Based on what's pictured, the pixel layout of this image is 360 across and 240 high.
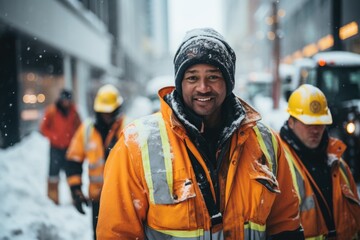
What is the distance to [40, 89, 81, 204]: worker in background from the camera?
22.3 feet

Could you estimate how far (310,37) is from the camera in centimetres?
3275

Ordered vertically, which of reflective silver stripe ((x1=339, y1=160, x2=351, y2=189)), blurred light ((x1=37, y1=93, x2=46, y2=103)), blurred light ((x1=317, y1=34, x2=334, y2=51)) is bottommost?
reflective silver stripe ((x1=339, y1=160, x2=351, y2=189))

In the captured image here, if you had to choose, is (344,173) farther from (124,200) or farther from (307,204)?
(124,200)

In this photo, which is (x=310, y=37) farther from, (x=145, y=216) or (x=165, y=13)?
(x=165, y=13)

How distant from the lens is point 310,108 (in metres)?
3.07

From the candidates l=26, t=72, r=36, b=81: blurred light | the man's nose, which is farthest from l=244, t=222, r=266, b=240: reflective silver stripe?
l=26, t=72, r=36, b=81: blurred light

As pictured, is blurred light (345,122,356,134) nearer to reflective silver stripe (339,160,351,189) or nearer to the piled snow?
reflective silver stripe (339,160,351,189)

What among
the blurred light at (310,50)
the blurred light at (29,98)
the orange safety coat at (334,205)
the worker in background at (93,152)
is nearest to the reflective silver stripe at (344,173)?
the orange safety coat at (334,205)

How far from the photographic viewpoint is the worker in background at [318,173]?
272 centimetres

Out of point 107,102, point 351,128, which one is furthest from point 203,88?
point 351,128

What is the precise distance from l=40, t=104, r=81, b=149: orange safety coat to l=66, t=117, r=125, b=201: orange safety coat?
269 centimetres

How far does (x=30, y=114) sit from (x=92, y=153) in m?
10.6

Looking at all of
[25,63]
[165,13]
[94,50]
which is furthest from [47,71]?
[165,13]

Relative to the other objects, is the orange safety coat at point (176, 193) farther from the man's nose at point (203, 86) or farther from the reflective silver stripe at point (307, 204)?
the reflective silver stripe at point (307, 204)
